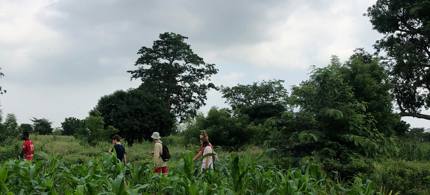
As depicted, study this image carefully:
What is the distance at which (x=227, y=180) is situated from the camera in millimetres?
7910

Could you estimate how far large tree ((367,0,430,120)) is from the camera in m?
29.3

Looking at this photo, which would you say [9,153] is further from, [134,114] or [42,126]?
[42,126]

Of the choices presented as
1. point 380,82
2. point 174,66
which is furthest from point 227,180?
point 174,66

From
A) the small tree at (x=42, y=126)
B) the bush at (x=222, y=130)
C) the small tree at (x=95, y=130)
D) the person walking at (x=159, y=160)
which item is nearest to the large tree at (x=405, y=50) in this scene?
the bush at (x=222, y=130)

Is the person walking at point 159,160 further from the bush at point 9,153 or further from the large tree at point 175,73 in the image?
the large tree at point 175,73

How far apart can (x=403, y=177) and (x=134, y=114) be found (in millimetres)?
19885

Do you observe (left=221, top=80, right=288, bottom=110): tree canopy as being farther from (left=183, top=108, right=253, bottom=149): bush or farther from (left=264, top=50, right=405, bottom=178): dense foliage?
(left=264, top=50, right=405, bottom=178): dense foliage

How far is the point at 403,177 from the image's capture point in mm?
12539

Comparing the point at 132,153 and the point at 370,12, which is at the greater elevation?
the point at 370,12

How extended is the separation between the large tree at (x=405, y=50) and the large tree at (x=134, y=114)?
42.5ft

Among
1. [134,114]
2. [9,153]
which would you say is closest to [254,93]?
[134,114]

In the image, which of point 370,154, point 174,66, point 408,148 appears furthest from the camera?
point 174,66

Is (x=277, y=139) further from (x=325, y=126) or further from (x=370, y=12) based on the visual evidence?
(x=370, y=12)

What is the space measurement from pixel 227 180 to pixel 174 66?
1643 inches
